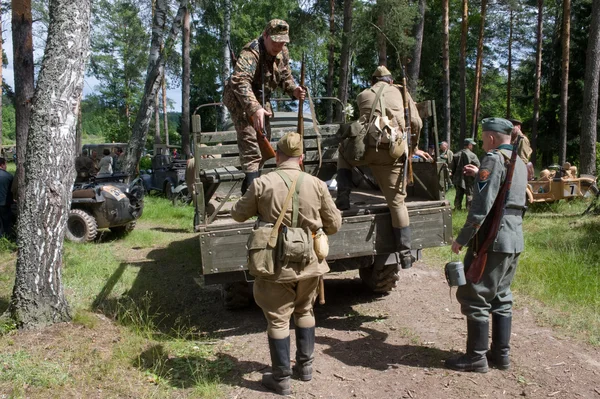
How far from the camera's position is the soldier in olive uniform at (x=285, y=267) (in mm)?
3938

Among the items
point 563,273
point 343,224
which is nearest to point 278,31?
point 343,224

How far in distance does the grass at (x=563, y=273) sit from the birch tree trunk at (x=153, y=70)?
7829mm

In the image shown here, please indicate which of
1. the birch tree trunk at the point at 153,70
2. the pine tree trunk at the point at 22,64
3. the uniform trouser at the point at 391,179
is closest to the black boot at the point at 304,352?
the uniform trouser at the point at 391,179

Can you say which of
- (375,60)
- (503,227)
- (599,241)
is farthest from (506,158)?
(375,60)

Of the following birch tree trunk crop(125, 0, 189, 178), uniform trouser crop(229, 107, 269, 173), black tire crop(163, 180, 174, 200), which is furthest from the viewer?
black tire crop(163, 180, 174, 200)

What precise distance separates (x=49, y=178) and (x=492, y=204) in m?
3.72

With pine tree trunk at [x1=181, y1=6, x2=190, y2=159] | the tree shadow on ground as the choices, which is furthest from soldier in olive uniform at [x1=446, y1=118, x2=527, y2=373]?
pine tree trunk at [x1=181, y1=6, x2=190, y2=159]

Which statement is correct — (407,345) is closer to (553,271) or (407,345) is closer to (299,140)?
(299,140)

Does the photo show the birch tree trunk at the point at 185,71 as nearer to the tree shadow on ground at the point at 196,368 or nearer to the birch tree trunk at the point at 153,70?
the birch tree trunk at the point at 153,70

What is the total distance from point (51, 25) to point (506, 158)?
13.3 feet

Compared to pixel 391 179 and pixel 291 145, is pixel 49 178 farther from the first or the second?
pixel 391 179

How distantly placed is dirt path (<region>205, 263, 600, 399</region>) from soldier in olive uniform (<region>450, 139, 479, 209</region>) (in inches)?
231

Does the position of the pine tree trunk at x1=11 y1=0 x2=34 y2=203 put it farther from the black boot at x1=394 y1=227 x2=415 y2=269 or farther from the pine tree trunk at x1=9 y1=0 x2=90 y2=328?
the black boot at x1=394 y1=227 x2=415 y2=269

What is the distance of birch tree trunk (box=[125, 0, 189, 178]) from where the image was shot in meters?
13.0
